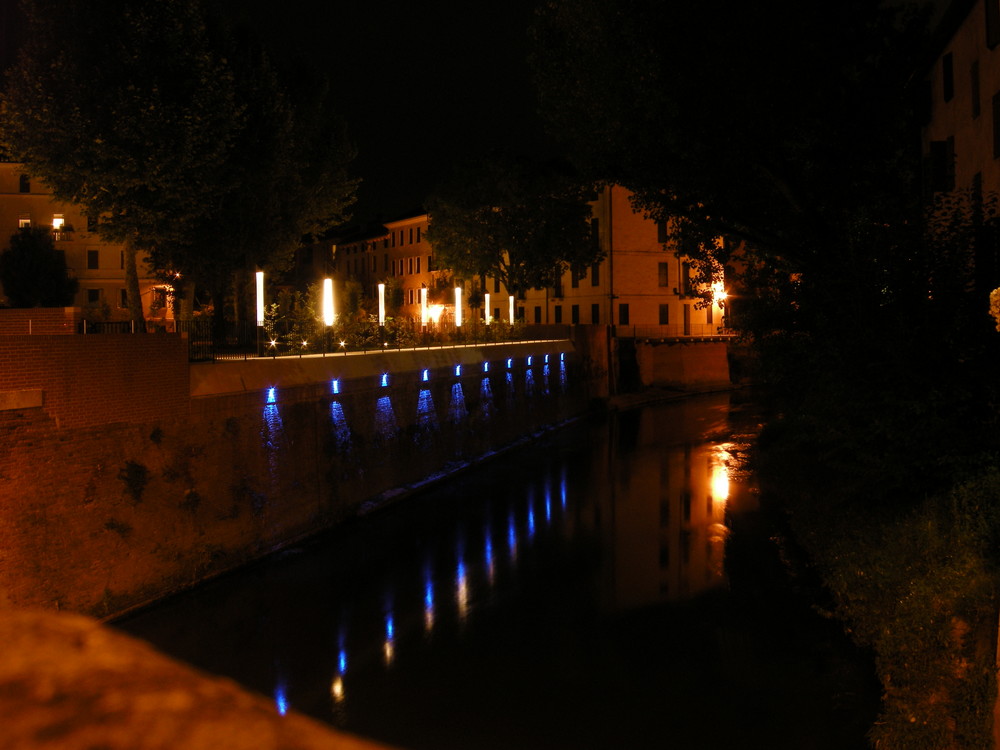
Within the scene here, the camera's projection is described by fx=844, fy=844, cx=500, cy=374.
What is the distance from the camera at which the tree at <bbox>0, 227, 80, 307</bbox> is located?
133ft

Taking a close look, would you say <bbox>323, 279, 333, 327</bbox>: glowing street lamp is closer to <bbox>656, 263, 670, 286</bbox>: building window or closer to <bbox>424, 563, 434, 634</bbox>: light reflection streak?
<bbox>424, 563, 434, 634</bbox>: light reflection streak

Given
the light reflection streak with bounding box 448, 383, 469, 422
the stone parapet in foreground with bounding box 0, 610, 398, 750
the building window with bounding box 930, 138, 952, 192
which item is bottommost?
the light reflection streak with bounding box 448, 383, 469, 422

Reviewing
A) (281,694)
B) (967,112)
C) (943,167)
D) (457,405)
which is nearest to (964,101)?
(967,112)

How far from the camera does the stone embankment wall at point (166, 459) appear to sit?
12188 mm

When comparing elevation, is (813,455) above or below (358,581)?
above

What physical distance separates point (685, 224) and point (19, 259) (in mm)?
34767

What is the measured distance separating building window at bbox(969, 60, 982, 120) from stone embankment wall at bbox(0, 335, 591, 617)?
51.1 ft

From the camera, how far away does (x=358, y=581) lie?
1670cm

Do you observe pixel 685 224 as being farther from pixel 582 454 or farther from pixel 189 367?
pixel 582 454

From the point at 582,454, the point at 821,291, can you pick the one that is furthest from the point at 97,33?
the point at 582,454

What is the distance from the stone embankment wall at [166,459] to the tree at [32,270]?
25139 mm

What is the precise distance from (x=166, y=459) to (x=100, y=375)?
2172 millimetres

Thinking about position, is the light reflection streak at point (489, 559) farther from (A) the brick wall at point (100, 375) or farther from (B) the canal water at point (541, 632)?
(A) the brick wall at point (100, 375)

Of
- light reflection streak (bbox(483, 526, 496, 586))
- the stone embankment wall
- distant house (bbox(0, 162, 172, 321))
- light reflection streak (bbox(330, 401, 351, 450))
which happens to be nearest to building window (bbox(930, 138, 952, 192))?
light reflection streak (bbox(483, 526, 496, 586))
